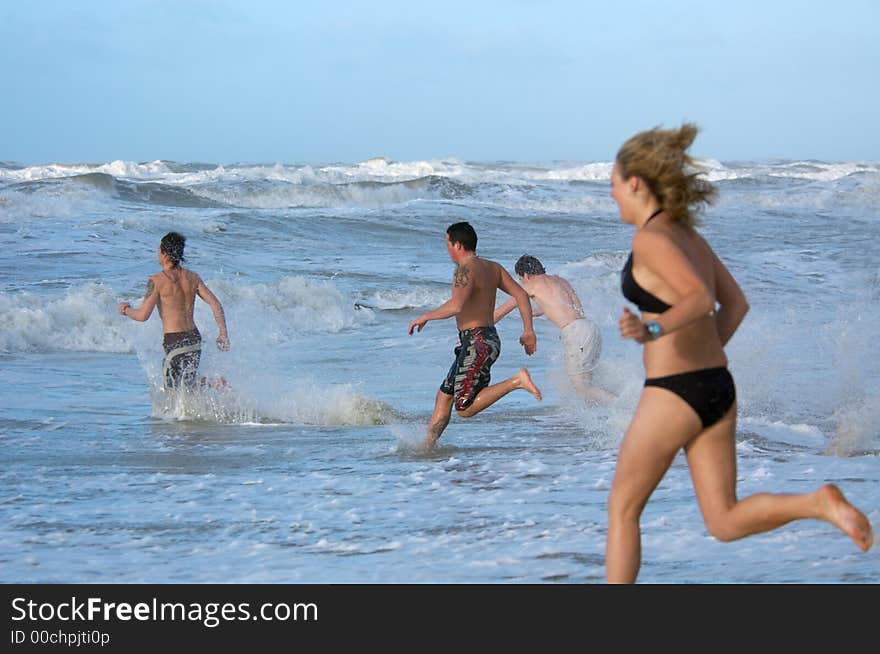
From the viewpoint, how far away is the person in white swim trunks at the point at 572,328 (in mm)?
9953

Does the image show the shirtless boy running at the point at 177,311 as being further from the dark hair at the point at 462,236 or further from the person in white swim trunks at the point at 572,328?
the person in white swim trunks at the point at 572,328

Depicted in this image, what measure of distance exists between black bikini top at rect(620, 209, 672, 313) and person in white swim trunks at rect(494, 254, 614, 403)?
18.9ft

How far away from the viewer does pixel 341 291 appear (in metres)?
19.0

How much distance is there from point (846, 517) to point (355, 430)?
5809 millimetres

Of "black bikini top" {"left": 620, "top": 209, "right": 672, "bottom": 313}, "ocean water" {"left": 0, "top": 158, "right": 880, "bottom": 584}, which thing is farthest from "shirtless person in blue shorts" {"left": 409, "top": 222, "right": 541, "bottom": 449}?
"black bikini top" {"left": 620, "top": 209, "right": 672, "bottom": 313}

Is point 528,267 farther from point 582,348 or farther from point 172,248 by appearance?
point 172,248

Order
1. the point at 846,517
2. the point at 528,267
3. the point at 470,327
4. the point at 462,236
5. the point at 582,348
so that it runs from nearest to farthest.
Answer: the point at 846,517 < the point at 462,236 < the point at 470,327 < the point at 582,348 < the point at 528,267

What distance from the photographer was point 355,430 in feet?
30.5

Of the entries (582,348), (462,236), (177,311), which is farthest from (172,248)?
(582,348)

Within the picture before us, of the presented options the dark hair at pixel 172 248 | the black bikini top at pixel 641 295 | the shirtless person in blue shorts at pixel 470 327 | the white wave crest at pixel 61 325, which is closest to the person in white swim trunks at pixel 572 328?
the shirtless person in blue shorts at pixel 470 327

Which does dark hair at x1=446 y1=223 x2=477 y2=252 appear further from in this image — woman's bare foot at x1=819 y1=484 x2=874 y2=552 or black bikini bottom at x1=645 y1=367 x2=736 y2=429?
woman's bare foot at x1=819 y1=484 x2=874 y2=552

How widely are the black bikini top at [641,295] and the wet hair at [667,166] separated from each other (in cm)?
7

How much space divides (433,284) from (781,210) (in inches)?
717
